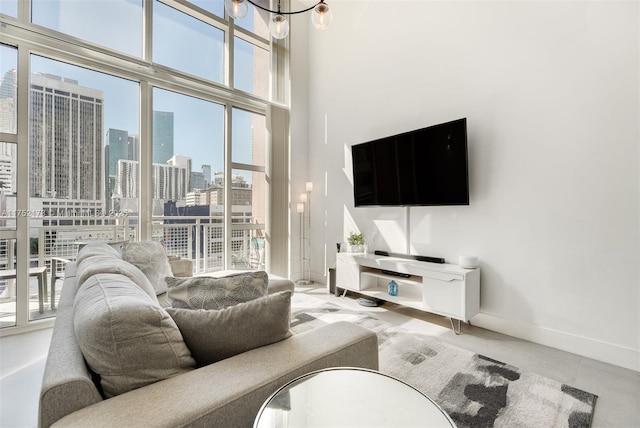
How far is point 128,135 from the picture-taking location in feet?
10.8

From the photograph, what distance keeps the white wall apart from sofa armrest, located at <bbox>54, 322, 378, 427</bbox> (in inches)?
84.1

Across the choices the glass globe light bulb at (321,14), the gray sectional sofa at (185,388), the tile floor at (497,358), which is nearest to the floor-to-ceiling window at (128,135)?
the tile floor at (497,358)

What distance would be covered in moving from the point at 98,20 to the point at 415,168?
3602 mm

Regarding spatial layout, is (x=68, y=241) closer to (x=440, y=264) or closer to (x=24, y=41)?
(x=24, y=41)

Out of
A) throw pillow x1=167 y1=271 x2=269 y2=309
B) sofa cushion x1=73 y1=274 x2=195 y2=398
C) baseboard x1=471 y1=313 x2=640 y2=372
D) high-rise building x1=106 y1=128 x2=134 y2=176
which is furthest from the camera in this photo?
high-rise building x1=106 y1=128 x2=134 y2=176

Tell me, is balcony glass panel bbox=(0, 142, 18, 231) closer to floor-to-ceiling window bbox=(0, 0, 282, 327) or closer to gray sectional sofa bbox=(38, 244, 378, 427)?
floor-to-ceiling window bbox=(0, 0, 282, 327)

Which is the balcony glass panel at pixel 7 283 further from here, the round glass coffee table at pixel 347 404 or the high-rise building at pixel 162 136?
the round glass coffee table at pixel 347 404

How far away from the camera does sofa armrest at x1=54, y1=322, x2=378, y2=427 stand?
2.34ft

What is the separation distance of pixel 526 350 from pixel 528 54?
2.43 m

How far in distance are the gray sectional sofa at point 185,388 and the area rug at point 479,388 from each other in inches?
39.9

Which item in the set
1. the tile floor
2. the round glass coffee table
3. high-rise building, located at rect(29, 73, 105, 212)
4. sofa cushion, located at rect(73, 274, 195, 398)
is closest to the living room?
the tile floor

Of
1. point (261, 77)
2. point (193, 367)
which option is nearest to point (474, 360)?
point (193, 367)

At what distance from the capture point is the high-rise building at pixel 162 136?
3502 millimetres

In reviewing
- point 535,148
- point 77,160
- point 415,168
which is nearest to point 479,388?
point 535,148
